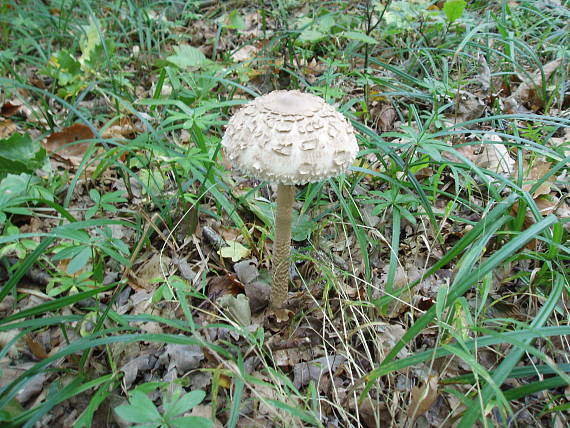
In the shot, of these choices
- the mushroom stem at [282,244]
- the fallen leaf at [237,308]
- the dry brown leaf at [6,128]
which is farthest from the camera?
the dry brown leaf at [6,128]

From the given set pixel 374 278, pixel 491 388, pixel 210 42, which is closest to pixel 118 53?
pixel 210 42

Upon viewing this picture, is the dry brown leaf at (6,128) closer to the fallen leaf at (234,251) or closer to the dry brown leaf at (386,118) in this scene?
the fallen leaf at (234,251)

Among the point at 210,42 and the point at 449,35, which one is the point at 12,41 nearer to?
the point at 210,42

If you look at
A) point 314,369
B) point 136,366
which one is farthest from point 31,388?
point 314,369

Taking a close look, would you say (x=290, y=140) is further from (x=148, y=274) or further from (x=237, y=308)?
(x=148, y=274)

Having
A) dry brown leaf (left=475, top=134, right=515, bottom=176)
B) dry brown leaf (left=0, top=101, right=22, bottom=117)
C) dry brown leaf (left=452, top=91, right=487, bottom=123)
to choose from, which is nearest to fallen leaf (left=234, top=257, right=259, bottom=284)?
dry brown leaf (left=475, top=134, right=515, bottom=176)

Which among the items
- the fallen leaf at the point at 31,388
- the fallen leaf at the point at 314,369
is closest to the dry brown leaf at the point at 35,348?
the fallen leaf at the point at 31,388

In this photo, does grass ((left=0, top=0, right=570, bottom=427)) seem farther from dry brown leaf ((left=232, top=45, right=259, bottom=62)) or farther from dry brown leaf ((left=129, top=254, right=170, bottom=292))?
dry brown leaf ((left=232, top=45, right=259, bottom=62))
